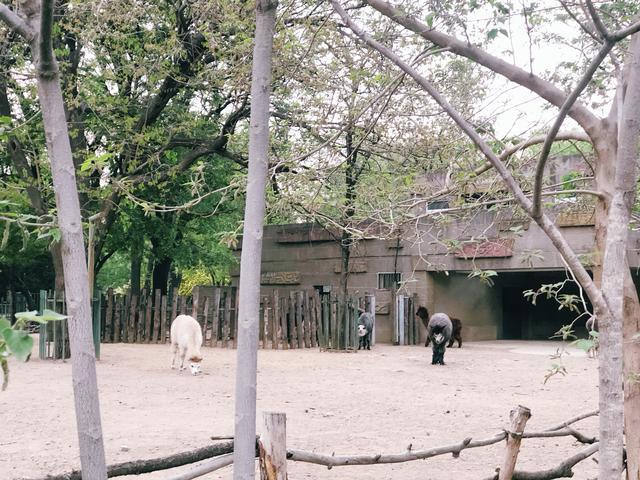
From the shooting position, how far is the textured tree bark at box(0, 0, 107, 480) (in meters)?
2.22

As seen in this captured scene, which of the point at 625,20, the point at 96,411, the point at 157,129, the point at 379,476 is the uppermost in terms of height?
the point at 157,129

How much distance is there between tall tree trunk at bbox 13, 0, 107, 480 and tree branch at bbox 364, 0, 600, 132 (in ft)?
7.31

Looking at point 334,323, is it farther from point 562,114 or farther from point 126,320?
point 562,114

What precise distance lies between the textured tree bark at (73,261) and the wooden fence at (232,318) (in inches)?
667

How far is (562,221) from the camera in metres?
19.2

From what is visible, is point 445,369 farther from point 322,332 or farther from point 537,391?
point 322,332

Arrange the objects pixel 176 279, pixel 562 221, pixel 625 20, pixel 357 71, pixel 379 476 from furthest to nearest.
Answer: pixel 176 279
pixel 562 221
pixel 379 476
pixel 357 71
pixel 625 20

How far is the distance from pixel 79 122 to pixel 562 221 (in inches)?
459

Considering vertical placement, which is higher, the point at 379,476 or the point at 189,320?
the point at 189,320

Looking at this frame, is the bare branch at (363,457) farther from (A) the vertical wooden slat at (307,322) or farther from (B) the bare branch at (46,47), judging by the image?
(A) the vertical wooden slat at (307,322)

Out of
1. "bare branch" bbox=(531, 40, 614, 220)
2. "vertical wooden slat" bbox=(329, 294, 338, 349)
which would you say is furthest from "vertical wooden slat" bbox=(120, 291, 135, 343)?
"bare branch" bbox=(531, 40, 614, 220)

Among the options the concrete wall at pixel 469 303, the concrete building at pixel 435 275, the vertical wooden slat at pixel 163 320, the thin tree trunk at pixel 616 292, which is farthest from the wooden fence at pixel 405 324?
the thin tree trunk at pixel 616 292

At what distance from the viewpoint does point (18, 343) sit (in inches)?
57.9

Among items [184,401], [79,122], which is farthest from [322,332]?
[184,401]
